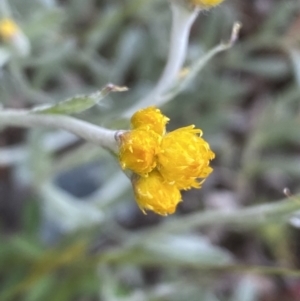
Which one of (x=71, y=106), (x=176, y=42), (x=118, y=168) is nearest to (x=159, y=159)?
(x=71, y=106)

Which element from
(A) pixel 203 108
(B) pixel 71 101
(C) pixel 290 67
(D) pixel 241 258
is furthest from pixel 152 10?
(B) pixel 71 101

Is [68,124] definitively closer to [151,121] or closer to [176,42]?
[151,121]

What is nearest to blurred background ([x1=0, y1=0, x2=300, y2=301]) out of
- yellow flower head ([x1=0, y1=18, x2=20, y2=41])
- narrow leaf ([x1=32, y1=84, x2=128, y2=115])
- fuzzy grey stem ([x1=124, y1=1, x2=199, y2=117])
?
yellow flower head ([x1=0, y1=18, x2=20, y2=41])

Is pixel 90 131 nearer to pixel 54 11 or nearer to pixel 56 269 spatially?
pixel 54 11

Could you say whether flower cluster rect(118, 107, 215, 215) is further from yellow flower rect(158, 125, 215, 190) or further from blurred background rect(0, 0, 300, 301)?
blurred background rect(0, 0, 300, 301)

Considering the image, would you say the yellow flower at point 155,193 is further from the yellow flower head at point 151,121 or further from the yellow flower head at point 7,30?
the yellow flower head at point 7,30

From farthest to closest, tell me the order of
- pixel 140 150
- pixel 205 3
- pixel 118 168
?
pixel 118 168 → pixel 205 3 → pixel 140 150
